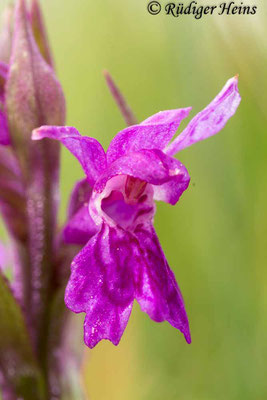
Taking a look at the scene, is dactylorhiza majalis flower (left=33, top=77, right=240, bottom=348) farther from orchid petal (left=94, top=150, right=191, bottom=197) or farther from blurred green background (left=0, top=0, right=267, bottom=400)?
blurred green background (left=0, top=0, right=267, bottom=400)

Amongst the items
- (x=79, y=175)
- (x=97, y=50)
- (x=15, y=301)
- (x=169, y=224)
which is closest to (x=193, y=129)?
(x=15, y=301)

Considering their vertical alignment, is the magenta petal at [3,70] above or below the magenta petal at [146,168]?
above

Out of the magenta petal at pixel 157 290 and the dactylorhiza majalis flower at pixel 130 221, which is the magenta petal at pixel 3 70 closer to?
the dactylorhiza majalis flower at pixel 130 221

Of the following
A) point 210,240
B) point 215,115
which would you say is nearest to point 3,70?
point 215,115

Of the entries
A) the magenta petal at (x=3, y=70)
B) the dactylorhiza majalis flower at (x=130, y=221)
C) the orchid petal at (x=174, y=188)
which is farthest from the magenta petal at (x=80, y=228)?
the magenta petal at (x=3, y=70)

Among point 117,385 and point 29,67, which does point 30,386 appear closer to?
point 29,67

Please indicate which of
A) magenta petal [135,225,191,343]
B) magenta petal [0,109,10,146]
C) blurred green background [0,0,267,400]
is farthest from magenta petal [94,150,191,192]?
blurred green background [0,0,267,400]

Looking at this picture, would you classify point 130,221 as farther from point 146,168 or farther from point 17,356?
point 17,356

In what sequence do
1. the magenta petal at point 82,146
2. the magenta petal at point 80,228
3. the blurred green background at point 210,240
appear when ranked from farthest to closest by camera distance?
the blurred green background at point 210,240
the magenta petal at point 80,228
the magenta petal at point 82,146
